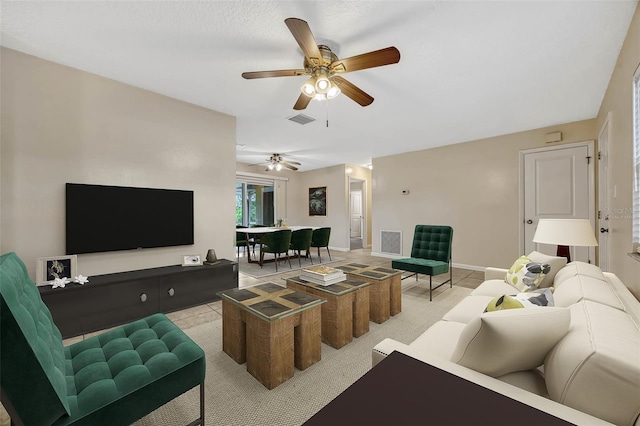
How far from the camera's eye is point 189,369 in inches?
49.6

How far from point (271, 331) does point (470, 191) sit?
4890mm

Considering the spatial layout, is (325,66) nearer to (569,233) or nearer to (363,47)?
(363,47)

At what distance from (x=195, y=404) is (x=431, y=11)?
120 inches

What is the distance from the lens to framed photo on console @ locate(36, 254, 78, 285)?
2318 mm

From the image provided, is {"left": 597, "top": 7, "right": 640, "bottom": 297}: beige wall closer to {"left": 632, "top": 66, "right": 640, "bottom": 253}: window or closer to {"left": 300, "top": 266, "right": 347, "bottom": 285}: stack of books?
{"left": 632, "top": 66, "right": 640, "bottom": 253}: window

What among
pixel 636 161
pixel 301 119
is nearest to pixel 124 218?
pixel 301 119

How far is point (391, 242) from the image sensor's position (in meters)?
6.36

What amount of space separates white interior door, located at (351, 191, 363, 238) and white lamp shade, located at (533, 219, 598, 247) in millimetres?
7192

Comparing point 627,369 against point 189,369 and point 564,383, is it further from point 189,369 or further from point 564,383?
point 189,369

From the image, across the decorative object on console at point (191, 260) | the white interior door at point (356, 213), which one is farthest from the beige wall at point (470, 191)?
the decorative object on console at point (191, 260)

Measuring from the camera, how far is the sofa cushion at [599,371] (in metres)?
0.72

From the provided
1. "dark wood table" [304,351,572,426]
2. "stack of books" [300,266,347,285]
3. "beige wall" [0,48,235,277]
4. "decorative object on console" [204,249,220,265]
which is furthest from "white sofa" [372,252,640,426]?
"beige wall" [0,48,235,277]

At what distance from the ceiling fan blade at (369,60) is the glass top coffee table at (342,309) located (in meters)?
1.85

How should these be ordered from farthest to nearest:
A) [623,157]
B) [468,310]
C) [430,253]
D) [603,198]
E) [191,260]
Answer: [430,253] → [603,198] → [191,260] → [623,157] → [468,310]
